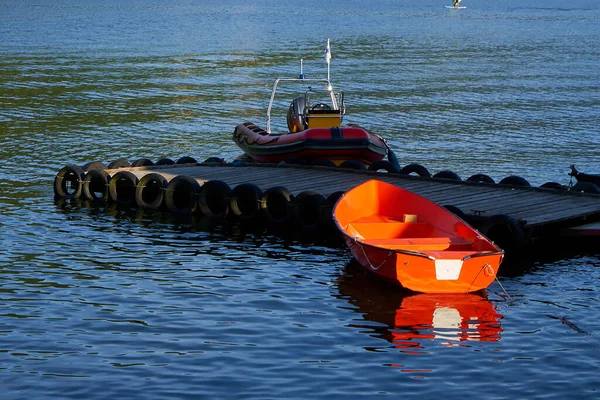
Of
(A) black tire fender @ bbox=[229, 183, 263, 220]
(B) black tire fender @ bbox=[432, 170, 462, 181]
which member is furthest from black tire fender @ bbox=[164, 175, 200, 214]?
(B) black tire fender @ bbox=[432, 170, 462, 181]

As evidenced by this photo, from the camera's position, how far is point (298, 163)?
27.6 meters

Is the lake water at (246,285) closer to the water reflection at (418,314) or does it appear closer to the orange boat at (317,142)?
the water reflection at (418,314)

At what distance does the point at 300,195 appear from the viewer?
22.7 meters

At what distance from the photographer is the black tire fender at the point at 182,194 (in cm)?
2394

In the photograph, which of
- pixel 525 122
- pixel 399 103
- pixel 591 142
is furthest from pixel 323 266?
pixel 399 103

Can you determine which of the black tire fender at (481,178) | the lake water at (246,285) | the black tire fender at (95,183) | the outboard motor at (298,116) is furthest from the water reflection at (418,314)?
the outboard motor at (298,116)

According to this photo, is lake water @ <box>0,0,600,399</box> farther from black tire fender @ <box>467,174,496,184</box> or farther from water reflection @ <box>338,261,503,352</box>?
black tire fender @ <box>467,174,496,184</box>

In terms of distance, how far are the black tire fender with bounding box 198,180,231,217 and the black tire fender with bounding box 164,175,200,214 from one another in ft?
0.63

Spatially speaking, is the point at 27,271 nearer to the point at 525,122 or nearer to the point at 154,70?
the point at 525,122

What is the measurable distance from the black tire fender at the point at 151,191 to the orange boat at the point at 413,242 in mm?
5358

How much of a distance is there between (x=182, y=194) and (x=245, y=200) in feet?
5.93

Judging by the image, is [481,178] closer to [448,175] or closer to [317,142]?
[448,175]

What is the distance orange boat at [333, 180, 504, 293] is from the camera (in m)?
17.6

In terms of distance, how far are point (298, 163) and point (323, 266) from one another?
7.97 metres
